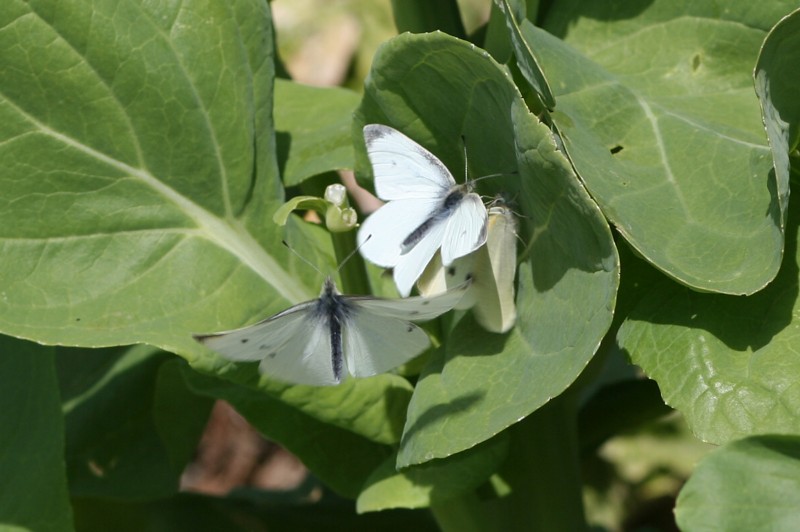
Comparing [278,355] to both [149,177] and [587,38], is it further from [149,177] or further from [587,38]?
[587,38]

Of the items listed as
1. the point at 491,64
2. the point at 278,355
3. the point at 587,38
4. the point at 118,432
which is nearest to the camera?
the point at 491,64

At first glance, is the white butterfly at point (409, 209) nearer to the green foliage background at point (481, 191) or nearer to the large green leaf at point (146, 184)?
the green foliage background at point (481, 191)

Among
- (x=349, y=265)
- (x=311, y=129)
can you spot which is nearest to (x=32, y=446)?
(x=349, y=265)

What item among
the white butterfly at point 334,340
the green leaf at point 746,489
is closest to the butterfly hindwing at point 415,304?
the white butterfly at point 334,340

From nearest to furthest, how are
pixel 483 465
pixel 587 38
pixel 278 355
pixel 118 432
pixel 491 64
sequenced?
pixel 491 64
pixel 278 355
pixel 483 465
pixel 587 38
pixel 118 432

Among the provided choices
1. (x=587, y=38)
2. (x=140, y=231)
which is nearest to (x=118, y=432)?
(x=140, y=231)

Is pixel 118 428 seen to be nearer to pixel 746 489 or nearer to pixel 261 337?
pixel 261 337

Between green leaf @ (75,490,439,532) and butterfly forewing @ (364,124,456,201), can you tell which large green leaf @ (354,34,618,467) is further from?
green leaf @ (75,490,439,532)

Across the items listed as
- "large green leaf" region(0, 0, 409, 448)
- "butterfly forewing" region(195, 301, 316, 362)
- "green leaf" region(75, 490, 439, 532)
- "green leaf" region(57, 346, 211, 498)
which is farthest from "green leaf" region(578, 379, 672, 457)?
"butterfly forewing" region(195, 301, 316, 362)
